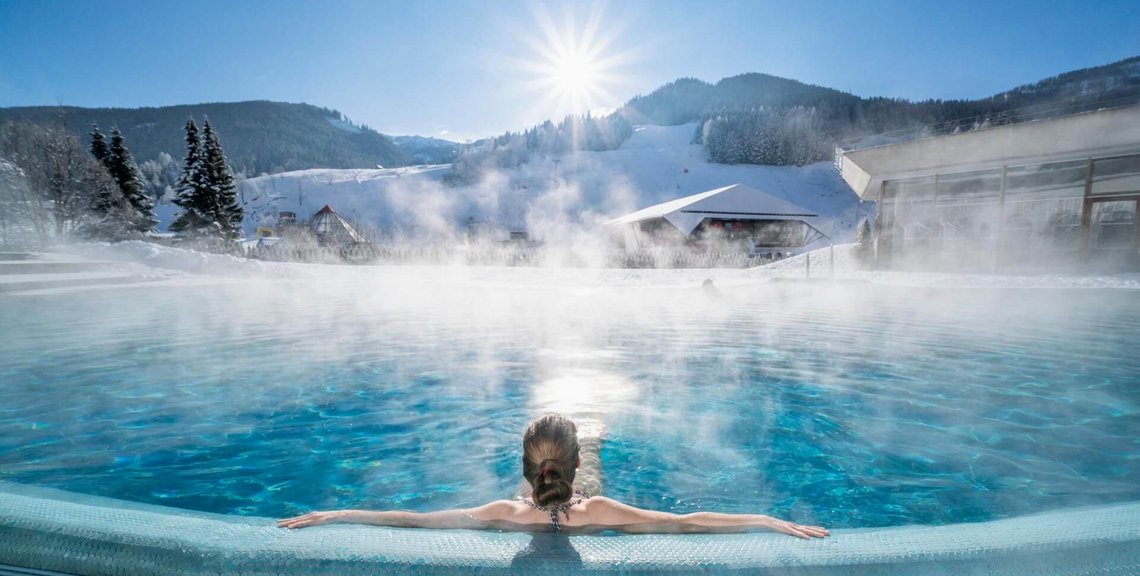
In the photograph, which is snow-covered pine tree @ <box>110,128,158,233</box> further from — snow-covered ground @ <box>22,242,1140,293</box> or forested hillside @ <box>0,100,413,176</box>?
forested hillside @ <box>0,100,413,176</box>

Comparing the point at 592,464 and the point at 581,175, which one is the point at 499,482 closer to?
the point at 592,464

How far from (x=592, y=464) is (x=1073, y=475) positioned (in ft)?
9.60

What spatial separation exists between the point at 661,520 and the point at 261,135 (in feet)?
434

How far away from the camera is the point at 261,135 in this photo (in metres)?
110

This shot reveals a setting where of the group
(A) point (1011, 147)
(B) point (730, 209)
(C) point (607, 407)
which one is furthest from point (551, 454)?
(B) point (730, 209)

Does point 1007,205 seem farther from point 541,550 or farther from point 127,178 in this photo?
point 127,178

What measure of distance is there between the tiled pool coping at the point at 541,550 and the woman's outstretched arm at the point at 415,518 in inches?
6.0

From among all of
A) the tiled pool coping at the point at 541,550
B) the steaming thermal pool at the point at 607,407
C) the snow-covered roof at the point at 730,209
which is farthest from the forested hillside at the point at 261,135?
the tiled pool coping at the point at 541,550

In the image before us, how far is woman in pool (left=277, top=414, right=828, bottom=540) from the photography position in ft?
5.53

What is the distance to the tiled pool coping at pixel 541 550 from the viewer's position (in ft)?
4.88

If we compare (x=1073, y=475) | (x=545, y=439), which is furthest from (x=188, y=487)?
(x=1073, y=475)

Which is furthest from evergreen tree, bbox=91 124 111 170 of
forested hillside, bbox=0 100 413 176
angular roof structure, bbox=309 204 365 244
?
forested hillside, bbox=0 100 413 176

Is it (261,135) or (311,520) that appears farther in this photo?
(261,135)

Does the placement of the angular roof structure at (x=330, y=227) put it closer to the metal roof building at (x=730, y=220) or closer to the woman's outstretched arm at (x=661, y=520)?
the metal roof building at (x=730, y=220)
